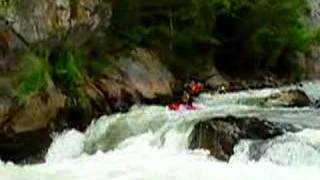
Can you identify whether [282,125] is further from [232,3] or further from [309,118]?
[232,3]

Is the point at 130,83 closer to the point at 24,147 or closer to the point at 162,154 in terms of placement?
the point at 24,147

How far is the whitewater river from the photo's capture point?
33.6ft

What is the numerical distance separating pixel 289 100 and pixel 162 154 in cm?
513

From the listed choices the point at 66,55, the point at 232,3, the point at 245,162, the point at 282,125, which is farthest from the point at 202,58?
the point at 245,162

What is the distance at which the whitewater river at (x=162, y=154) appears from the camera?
10250 millimetres

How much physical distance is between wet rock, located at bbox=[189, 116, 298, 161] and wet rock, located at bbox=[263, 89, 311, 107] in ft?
11.6

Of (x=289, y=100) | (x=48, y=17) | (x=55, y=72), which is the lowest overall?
(x=289, y=100)

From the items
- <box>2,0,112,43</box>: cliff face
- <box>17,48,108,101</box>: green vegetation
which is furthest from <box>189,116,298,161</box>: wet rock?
<box>2,0,112,43</box>: cliff face

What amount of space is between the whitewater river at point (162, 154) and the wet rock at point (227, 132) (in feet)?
0.52

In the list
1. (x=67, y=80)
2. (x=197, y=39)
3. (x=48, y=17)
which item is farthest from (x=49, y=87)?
(x=197, y=39)

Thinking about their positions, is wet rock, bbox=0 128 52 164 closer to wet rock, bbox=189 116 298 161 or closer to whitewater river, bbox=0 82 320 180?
whitewater river, bbox=0 82 320 180

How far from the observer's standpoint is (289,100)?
51.8 feet

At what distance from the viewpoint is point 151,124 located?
13219 mm

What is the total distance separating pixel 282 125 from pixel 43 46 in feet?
15.7
